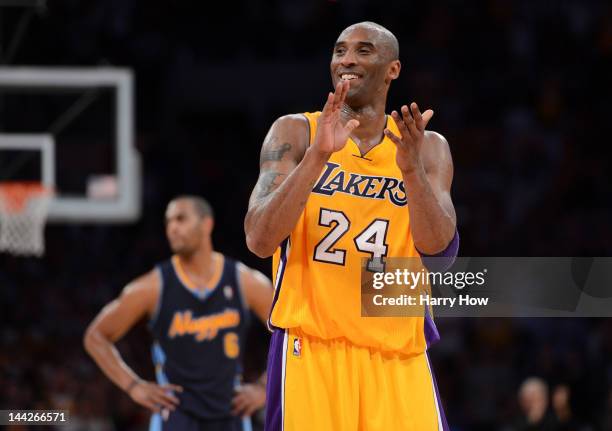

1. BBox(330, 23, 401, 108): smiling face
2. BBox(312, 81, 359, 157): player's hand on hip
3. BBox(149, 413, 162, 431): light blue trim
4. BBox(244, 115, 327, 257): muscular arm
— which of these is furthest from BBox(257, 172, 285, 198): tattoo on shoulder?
BBox(149, 413, 162, 431): light blue trim

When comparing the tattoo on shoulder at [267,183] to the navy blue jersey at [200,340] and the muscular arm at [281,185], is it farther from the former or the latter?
the navy blue jersey at [200,340]

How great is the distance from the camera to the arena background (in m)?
11.8

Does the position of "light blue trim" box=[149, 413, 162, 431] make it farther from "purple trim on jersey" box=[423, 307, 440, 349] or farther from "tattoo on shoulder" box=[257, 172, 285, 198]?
"tattoo on shoulder" box=[257, 172, 285, 198]

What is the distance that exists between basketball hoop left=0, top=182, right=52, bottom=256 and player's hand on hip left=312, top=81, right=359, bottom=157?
5.58 metres

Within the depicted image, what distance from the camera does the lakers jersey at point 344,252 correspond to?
3.88m

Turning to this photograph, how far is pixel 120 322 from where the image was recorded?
7.07 metres

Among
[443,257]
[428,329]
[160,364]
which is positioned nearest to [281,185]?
[443,257]

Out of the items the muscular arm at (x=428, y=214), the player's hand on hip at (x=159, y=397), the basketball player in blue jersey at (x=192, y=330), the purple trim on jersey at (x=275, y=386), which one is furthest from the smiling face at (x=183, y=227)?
the muscular arm at (x=428, y=214)

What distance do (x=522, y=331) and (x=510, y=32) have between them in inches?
172

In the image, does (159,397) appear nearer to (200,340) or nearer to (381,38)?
(200,340)

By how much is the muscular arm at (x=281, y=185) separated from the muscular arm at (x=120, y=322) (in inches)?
123

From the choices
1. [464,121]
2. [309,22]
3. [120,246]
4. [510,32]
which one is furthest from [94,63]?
[510,32]

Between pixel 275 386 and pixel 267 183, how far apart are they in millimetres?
749

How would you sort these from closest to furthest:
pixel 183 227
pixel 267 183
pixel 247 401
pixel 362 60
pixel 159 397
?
1. pixel 267 183
2. pixel 362 60
3. pixel 159 397
4. pixel 247 401
5. pixel 183 227
